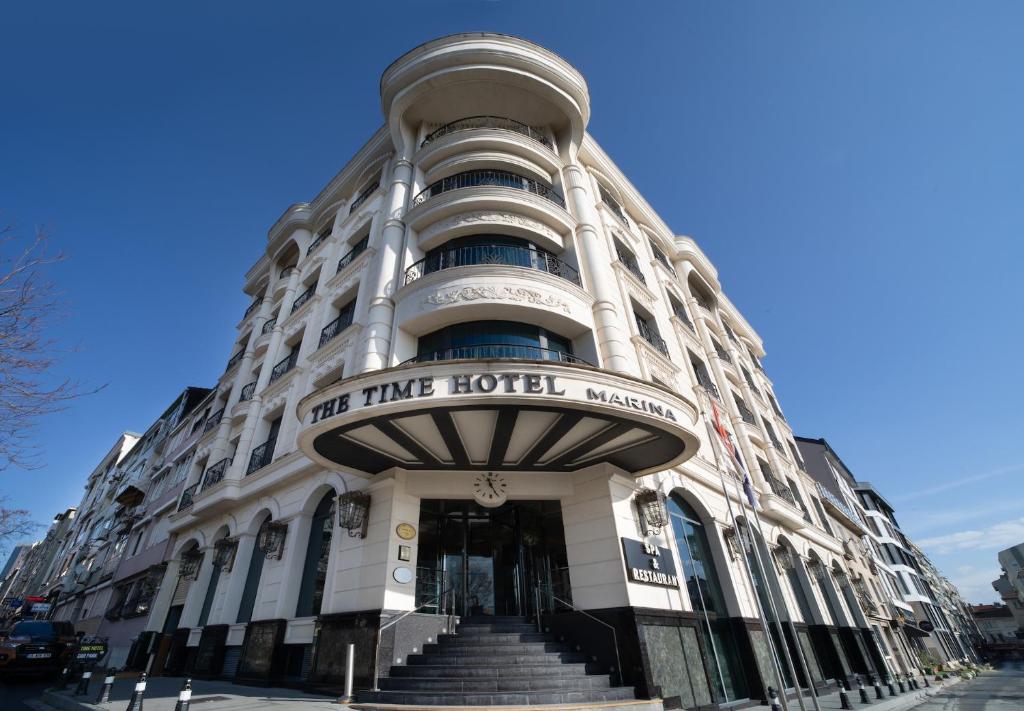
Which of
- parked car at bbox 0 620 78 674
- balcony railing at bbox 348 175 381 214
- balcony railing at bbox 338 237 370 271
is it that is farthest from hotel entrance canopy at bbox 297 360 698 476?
parked car at bbox 0 620 78 674

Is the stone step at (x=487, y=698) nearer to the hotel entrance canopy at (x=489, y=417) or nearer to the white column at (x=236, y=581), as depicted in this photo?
the hotel entrance canopy at (x=489, y=417)

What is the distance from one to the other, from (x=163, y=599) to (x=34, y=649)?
3745 mm

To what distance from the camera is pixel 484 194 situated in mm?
13273

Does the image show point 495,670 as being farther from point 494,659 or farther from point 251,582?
point 251,582

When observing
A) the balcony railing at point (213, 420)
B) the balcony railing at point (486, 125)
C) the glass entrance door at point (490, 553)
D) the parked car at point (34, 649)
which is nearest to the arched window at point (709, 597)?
the glass entrance door at point (490, 553)

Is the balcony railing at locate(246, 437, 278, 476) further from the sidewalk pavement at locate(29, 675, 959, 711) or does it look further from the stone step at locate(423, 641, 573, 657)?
the stone step at locate(423, 641, 573, 657)

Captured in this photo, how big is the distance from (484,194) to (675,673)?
12.5m

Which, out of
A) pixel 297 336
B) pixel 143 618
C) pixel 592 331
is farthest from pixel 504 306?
pixel 143 618

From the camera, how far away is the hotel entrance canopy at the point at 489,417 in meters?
7.91

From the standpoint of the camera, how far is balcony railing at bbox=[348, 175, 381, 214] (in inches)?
720

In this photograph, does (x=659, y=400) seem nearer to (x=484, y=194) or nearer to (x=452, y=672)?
(x=452, y=672)

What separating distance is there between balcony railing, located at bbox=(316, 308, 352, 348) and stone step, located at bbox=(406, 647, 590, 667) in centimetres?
961

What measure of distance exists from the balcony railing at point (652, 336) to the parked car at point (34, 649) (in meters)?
20.0

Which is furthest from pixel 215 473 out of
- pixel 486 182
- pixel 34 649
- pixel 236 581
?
pixel 486 182
